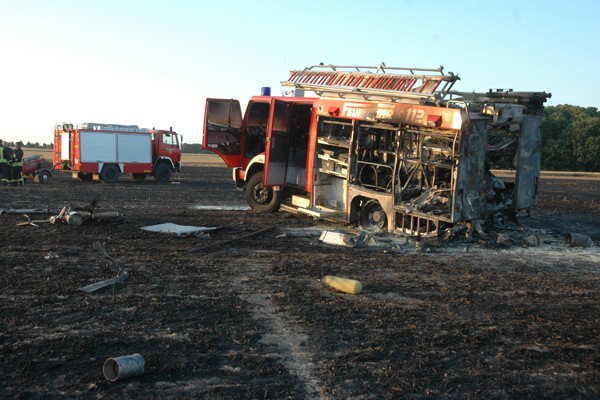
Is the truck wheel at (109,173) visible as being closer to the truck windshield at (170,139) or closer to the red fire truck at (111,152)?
the red fire truck at (111,152)

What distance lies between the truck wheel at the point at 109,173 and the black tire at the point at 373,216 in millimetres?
16479

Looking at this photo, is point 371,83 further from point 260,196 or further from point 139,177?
point 139,177

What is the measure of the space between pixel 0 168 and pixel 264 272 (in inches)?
687

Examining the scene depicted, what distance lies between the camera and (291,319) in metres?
5.89

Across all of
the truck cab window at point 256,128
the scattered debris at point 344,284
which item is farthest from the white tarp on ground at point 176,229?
the scattered debris at point 344,284

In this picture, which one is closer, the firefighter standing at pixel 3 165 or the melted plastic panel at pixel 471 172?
the melted plastic panel at pixel 471 172

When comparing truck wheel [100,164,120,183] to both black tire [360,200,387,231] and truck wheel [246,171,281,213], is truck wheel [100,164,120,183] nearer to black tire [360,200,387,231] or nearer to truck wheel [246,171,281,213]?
truck wheel [246,171,281,213]

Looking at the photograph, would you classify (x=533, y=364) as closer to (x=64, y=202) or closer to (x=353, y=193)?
(x=353, y=193)

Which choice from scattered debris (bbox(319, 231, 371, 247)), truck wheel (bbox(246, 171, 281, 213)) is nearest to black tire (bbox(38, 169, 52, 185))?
truck wheel (bbox(246, 171, 281, 213))

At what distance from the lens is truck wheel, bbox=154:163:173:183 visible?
26.5 m

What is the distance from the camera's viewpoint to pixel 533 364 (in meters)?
4.84

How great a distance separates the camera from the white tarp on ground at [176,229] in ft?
35.0

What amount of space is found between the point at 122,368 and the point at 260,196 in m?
9.99

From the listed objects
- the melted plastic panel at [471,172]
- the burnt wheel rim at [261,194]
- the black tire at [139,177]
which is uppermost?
the melted plastic panel at [471,172]
